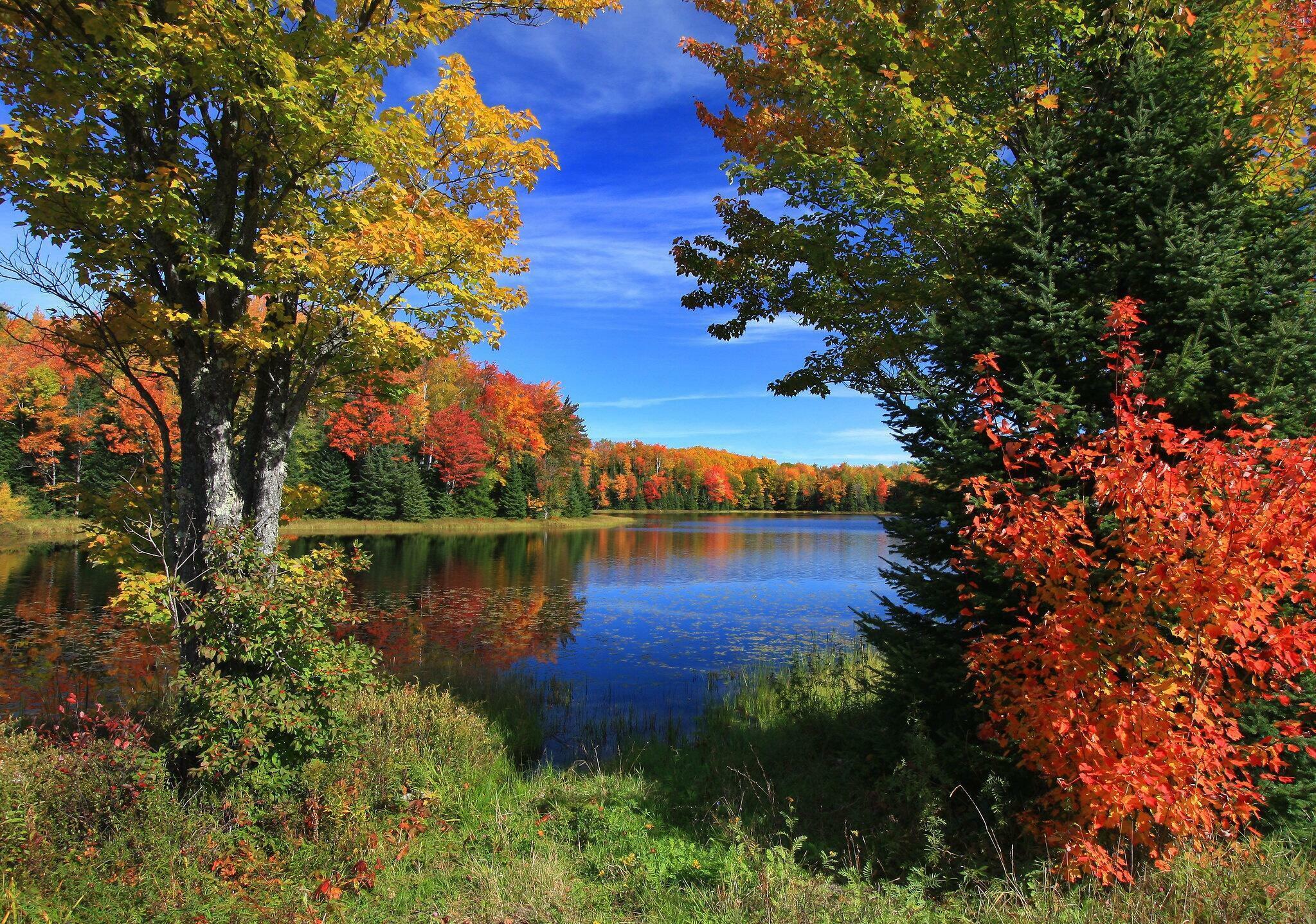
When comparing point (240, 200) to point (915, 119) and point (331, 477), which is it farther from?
point (331, 477)

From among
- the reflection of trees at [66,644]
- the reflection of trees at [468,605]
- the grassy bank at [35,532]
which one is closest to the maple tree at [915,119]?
the reflection of trees at [468,605]

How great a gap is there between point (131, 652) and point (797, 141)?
15.5 metres

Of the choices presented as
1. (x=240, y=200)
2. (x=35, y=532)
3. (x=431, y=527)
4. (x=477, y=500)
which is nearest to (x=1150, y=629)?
(x=240, y=200)

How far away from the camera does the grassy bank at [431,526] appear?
A: 4444cm

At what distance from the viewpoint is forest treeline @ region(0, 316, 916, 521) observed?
2080 centimetres

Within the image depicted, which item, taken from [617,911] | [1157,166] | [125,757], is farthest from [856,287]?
[125,757]

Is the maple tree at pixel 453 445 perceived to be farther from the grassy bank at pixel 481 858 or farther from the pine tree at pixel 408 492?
the grassy bank at pixel 481 858

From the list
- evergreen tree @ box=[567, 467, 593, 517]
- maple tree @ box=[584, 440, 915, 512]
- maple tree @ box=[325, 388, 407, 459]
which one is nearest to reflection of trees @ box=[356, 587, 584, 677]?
maple tree @ box=[325, 388, 407, 459]

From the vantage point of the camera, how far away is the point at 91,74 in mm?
5500

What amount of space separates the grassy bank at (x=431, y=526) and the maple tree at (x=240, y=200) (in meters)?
35.0

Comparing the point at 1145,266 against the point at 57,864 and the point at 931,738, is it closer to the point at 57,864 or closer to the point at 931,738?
the point at 931,738

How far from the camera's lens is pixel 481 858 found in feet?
17.3

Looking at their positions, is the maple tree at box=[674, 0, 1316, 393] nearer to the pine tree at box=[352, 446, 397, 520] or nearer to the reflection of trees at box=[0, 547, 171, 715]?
the reflection of trees at box=[0, 547, 171, 715]

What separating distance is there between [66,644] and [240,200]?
1213cm
